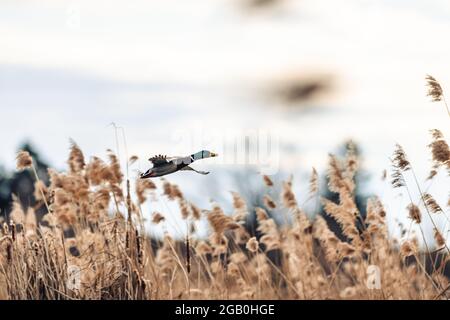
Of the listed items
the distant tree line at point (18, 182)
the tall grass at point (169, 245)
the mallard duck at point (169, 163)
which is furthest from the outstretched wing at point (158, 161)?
the distant tree line at point (18, 182)

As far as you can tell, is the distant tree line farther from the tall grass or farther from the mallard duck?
the mallard duck

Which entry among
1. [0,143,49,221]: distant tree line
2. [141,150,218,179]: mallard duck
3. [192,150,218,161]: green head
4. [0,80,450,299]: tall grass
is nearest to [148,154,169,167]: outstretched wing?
[141,150,218,179]: mallard duck

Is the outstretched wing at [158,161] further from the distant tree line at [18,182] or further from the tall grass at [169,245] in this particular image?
the distant tree line at [18,182]

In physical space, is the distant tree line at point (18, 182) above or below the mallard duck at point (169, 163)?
above

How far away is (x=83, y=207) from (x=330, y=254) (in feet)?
8.29

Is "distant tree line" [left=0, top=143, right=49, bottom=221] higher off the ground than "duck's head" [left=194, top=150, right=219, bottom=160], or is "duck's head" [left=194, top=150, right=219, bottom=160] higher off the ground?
"distant tree line" [left=0, top=143, right=49, bottom=221]

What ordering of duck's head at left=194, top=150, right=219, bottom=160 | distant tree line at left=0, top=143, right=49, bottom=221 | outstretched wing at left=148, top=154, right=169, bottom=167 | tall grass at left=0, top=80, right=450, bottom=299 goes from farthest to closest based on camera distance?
distant tree line at left=0, top=143, right=49, bottom=221
tall grass at left=0, top=80, right=450, bottom=299
outstretched wing at left=148, top=154, right=169, bottom=167
duck's head at left=194, top=150, right=219, bottom=160

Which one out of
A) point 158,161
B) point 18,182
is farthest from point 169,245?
point 18,182

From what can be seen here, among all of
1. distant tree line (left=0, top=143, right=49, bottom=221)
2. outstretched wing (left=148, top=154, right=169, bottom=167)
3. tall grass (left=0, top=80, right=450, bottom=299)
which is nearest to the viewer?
outstretched wing (left=148, top=154, right=169, bottom=167)

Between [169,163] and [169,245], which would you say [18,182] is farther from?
[169,163]
